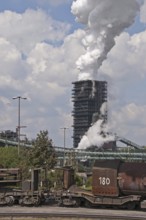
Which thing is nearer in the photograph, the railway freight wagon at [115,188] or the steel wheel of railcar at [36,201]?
the railway freight wagon at [115,188]

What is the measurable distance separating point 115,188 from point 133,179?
6.07 feet

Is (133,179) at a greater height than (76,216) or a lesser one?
greater

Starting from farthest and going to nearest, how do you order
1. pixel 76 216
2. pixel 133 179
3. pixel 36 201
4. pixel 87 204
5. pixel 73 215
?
pixel 36 201, pixel 87 204, pixel 133 179, pixel 73 215, pixel 76 216

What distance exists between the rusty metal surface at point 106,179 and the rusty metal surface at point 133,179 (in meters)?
0.59

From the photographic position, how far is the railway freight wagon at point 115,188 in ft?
145

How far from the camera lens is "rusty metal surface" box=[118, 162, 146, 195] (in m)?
44.2

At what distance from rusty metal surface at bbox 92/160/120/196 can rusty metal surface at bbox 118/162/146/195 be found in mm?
589

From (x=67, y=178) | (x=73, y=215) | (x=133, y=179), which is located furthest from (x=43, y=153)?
(x=73, y=215)

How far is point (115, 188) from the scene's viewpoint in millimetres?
45000

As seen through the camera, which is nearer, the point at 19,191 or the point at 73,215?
the point at 73,215

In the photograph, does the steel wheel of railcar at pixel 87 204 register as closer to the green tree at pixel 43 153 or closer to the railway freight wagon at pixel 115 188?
the railway freight wagon at pixel 115 188

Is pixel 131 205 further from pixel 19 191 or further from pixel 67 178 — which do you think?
pixel 19 191

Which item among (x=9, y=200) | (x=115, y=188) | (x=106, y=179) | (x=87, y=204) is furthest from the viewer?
(x=9, y=200)

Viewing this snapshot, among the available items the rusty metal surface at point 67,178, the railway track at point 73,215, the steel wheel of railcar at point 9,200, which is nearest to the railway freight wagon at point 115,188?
the rusty metal surface at point 67,178
